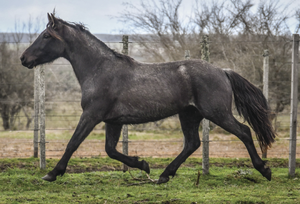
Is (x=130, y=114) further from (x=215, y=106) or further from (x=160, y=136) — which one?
(x=160, y=136)

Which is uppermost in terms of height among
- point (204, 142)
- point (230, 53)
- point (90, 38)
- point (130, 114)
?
point (230, 53)

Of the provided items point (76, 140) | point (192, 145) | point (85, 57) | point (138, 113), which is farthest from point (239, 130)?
point (85, 57)

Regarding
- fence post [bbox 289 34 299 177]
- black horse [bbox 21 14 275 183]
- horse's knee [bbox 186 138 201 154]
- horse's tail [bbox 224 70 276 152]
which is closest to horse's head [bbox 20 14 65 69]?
black horse [bbox 21 14 275 183]

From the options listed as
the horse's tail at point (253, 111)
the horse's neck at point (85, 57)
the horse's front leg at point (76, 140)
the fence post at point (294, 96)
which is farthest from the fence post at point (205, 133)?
the horse's front leg at point (76, 140)

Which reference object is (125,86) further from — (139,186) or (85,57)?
(139,186)

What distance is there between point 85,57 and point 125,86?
2.45 feet

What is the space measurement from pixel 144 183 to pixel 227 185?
4.69 ft

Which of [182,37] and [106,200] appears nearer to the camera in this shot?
[106,200]

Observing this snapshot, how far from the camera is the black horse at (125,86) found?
4973mm

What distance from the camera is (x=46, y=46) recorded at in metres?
5.12

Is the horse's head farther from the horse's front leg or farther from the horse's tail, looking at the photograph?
the horse's tail

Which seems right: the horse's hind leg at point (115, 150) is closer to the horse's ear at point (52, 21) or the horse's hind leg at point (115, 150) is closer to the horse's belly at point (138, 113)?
the horse's belly at point (138, 113)

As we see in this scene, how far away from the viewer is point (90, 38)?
5.30m

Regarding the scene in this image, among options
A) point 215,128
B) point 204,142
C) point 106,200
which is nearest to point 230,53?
point 215,128
